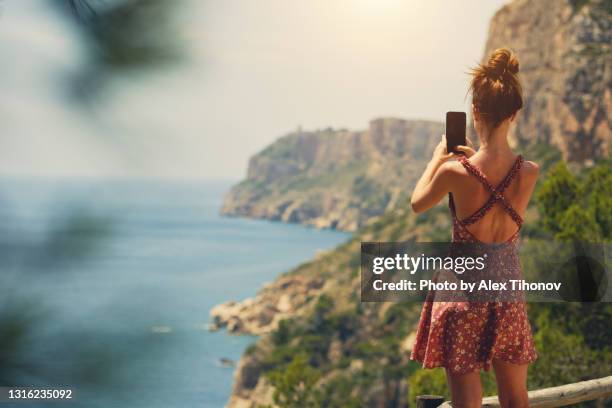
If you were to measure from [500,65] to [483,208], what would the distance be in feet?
1.04

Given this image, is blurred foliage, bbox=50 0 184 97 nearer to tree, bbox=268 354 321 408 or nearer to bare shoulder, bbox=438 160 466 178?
bare shoulder, bbox=438 160 466 178

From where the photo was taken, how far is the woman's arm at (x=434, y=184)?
5.90 feet

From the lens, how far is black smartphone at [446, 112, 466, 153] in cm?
183

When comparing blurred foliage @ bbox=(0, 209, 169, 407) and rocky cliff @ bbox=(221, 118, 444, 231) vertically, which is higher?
rocky cliff @ bbox=(221, 118, 444, 231)

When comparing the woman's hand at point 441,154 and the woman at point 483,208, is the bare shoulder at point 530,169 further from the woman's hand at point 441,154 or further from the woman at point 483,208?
the woman's hand at point 441,154

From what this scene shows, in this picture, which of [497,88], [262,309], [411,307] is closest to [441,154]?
[497,88]

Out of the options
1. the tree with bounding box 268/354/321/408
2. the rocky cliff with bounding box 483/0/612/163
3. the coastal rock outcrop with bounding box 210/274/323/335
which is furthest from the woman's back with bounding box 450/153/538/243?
the coastal rock outcrop with bounding box 210/274/323/335

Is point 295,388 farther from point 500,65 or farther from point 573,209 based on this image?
point 500,65

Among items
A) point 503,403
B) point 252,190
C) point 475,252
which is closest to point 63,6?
point 475,252

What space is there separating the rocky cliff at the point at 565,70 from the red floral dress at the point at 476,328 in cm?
3995

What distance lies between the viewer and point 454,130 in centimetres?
185

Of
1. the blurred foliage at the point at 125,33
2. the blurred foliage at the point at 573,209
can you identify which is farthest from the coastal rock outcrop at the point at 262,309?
the blurred foliage at the point at 125,33

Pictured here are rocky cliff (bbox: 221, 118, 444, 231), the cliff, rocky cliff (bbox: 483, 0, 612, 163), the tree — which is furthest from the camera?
rocky cliff (bbox: 221, 118, 444, 231)

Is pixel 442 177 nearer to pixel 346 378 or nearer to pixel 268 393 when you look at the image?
pixel 346 378
